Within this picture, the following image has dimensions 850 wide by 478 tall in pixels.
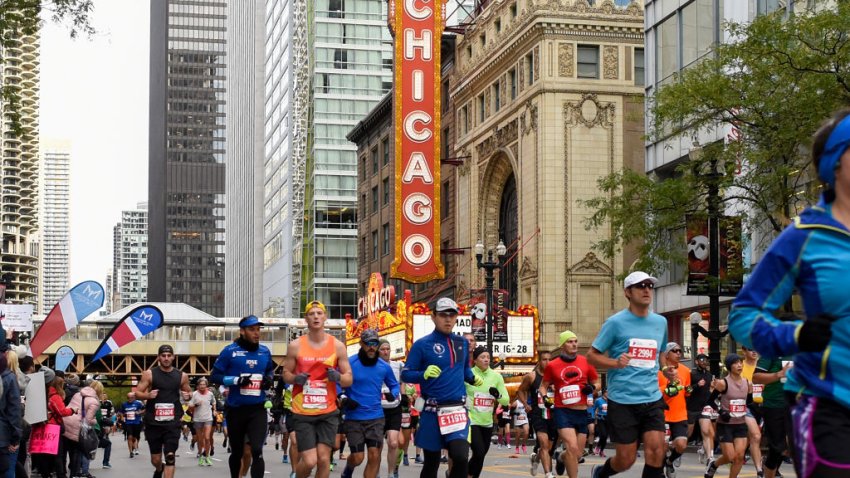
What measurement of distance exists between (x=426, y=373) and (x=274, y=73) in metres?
136

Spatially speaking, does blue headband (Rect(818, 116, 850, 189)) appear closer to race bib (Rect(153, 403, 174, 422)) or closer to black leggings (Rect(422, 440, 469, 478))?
black leggings (Rect(422, 440, 469, 478))

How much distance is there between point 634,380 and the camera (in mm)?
12383

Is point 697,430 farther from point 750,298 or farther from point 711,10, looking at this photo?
point 750,298

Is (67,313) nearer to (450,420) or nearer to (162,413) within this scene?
(162,413)

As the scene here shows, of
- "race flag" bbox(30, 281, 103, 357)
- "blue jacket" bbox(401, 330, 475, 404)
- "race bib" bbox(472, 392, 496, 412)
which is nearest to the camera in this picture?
"blue jacket" bbox(401, 330, 475, 404)

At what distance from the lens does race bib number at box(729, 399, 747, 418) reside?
1808 centimetres

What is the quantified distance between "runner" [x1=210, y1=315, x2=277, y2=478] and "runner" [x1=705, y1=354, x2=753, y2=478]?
640cm

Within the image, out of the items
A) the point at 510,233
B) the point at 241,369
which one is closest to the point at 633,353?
the point at 241,369

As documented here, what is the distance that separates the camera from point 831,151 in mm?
5195

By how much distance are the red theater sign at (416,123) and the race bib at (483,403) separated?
46907 mm

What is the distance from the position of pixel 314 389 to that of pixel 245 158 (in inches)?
6288

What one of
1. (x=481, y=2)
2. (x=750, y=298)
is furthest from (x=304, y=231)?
(x=750, y=298)

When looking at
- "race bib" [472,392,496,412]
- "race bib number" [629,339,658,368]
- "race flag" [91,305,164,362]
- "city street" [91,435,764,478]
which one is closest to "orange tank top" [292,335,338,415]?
"race bib" [472,392,496,412]

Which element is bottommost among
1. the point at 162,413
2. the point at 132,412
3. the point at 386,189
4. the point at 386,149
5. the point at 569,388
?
the point at 132,412
